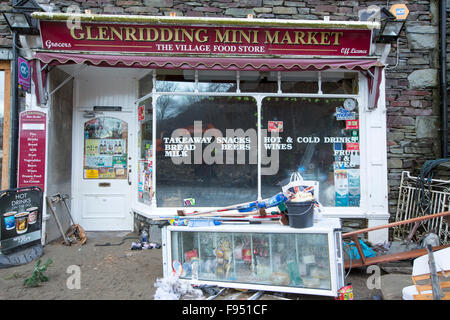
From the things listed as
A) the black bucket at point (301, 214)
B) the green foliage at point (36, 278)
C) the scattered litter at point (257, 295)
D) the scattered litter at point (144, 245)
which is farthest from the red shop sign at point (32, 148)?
the black bucket at point (301, 214)

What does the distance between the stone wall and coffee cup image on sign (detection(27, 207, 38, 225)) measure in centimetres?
413

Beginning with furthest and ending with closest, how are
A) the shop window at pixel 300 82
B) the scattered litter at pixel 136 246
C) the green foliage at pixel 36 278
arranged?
the shop window at pixel 300 82 → the scattered litter at pixel 136 246 → the green foliage at pixel 36 278

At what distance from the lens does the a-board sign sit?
14.3ft

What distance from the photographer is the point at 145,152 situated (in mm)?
5797

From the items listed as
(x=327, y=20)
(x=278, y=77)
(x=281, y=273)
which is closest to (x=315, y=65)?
(x=278, y=77)

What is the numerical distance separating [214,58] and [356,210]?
156 inches

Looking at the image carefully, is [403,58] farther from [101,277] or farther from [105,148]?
[101,277]

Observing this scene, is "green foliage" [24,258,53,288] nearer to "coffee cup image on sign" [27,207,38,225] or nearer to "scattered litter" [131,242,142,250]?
"coffee cup image on sign" [27,207,38,225]

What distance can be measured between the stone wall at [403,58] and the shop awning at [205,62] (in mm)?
889

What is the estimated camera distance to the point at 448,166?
4887 millimetres

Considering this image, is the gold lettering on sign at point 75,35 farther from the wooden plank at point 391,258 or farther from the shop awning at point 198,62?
the wooden plank at point 391,258

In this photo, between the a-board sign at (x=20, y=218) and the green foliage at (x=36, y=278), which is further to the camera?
the a-board sign at (x=20, y=218)

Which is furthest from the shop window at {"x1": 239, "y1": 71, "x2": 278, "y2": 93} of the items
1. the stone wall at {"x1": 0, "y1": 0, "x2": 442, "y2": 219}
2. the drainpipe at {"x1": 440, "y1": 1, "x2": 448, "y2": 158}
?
the drainpipe at {"x1": 440, "y1": 1, "x2": 448, "y2": 158}

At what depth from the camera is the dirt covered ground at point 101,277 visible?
351cm
